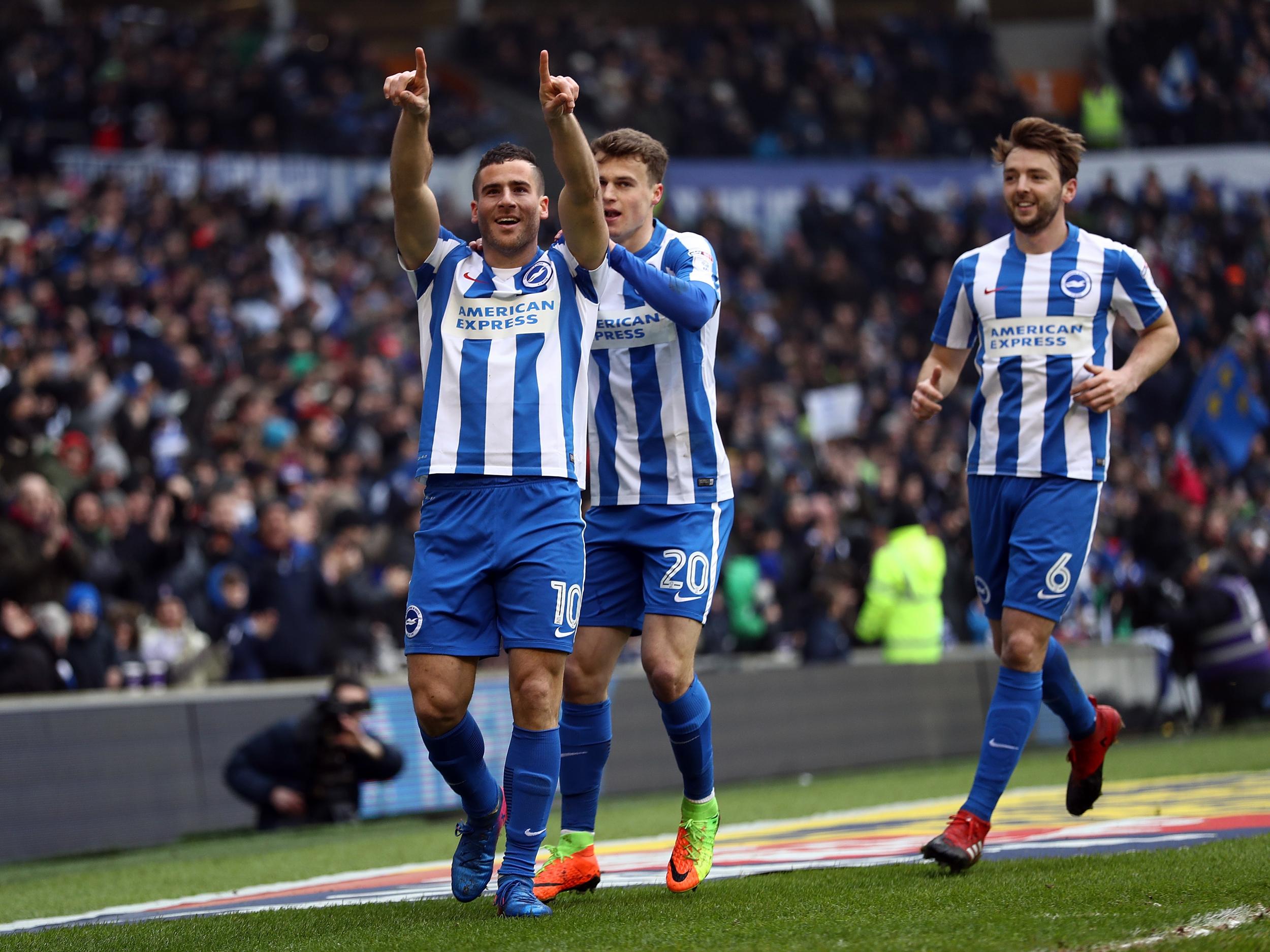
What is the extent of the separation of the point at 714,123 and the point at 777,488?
10.7 meters

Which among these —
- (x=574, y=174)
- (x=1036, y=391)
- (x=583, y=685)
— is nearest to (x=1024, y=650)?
(x=1036, y=391)

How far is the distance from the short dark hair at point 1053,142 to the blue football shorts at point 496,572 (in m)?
2.37

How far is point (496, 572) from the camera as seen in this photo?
520 cm

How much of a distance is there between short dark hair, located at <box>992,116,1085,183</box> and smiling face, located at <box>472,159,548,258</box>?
1973 mm

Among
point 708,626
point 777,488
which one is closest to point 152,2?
point 777,488

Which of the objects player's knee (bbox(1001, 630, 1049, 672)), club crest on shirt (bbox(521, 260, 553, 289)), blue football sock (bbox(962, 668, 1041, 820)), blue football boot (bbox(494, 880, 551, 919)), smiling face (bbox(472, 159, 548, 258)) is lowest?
blue football boot (bbox(494, 880, 551, 919))

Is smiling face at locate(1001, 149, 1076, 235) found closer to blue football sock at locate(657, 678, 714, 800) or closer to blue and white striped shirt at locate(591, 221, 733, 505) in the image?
blue and white striped shirt at locate(591, 221, 733, 505)

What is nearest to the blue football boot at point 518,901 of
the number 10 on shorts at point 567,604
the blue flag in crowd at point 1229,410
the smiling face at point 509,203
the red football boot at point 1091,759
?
the number 10 on shorts at point 567,604

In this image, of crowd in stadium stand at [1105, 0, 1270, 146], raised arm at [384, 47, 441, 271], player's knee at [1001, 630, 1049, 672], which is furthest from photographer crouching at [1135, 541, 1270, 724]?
crowd in stadium stand at [1105, 0, 1270, 146]

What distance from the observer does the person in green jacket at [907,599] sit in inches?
547

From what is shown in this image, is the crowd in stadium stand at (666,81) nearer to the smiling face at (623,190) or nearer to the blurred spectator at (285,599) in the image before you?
the blurred spectator at (285,599)

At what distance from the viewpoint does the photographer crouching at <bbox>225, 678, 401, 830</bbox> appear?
10039 millimetres

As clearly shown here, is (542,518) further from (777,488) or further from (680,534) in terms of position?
(777,488)

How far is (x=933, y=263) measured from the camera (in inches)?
990
